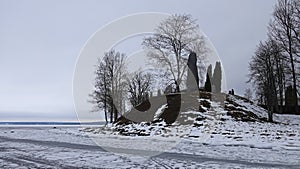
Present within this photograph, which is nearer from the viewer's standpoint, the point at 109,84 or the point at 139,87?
the point at 109,84

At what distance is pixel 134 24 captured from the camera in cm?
1140

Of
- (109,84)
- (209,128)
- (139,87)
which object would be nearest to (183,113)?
(209,128)

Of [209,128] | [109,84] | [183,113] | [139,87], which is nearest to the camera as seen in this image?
[209,128]

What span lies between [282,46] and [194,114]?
18.8m

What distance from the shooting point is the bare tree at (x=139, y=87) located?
53.8 m

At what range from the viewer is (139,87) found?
184 ft

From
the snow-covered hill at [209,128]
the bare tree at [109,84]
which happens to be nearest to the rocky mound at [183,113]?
the snow-covered hill at [209,128]

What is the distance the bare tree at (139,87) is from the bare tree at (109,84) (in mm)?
6415

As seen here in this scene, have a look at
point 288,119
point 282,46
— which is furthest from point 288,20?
point 288,119

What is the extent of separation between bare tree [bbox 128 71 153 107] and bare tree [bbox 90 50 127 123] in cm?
642

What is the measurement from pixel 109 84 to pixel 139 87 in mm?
11836

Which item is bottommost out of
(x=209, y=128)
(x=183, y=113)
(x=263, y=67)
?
(x=209, y=128)

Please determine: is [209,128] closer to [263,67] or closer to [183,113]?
[183,113]

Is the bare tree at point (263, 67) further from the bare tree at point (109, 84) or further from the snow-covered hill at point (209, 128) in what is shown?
the bare tree at point (109, 84)
